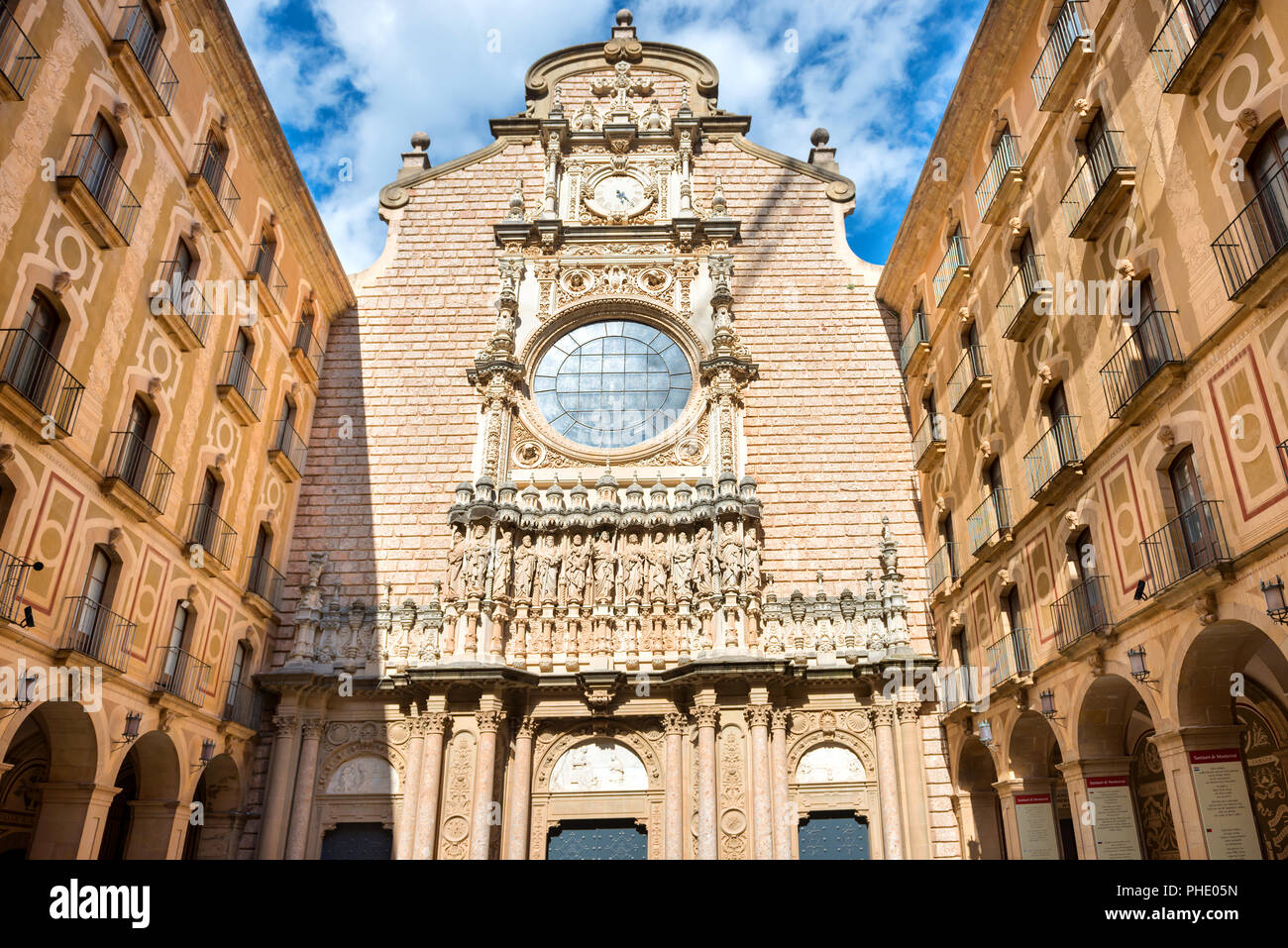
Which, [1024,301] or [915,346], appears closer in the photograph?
[1024,301]

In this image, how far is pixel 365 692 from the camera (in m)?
18.8

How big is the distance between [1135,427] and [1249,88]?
418cm

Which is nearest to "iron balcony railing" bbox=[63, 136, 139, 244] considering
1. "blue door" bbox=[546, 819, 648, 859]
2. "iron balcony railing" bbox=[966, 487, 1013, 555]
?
"blue door" bbox=[546, 819, 648, 859]

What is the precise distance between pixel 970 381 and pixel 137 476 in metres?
15.2

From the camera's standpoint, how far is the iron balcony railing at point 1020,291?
1462 cm

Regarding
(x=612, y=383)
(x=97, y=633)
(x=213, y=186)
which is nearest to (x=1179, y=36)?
(x=612, y=383)

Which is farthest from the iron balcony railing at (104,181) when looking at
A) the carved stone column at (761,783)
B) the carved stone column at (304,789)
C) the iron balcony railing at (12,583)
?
the carved stone column at (761,783)

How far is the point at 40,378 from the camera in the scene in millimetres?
12227

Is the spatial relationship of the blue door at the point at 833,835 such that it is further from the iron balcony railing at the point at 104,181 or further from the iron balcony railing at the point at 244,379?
the iron balcony railing at the point at 104,181

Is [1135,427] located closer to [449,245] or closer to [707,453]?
[707,453]

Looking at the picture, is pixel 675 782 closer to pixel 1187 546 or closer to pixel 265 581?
pixel 265 581

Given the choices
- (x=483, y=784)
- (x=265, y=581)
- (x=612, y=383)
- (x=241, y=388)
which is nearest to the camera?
(x=483, y=784)

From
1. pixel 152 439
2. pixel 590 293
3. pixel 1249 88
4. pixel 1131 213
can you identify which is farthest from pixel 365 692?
pixel 1249 88

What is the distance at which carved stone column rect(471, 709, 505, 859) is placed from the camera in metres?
17.1
